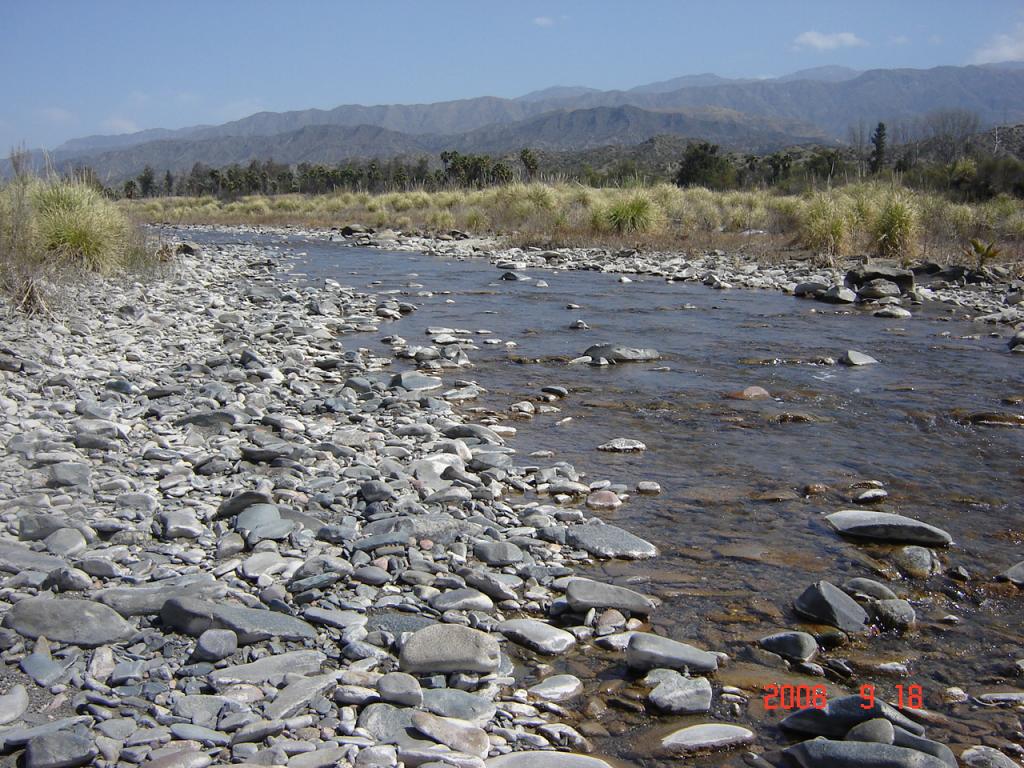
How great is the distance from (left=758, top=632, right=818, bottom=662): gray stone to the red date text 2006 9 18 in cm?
15

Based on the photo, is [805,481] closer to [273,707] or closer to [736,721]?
[736,721]

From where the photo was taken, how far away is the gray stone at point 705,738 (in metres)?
2.35

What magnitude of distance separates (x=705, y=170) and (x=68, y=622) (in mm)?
38640

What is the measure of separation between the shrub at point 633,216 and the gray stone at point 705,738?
57.0 feet

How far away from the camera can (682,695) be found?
2.55 m

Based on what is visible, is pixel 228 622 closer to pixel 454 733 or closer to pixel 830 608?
pixel 454 733

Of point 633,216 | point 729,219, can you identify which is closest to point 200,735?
point 633,216

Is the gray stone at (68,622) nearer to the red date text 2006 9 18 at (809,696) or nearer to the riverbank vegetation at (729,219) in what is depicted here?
the red date text 2006 9 18 at (809,696)

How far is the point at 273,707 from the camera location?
7.52 feet

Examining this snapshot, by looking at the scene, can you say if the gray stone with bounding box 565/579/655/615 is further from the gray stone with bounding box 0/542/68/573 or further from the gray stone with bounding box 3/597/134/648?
the gray stone with bounding box 0/542/68/573

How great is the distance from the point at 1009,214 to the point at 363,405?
19949mm

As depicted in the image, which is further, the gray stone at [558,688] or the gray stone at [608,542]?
the gray stone at [608,542]

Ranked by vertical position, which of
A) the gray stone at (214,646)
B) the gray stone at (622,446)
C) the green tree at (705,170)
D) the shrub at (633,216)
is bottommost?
the gray stone at (622,446)

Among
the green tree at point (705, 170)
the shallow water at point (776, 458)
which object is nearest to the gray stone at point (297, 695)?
the shallow water at point (776, 458)
